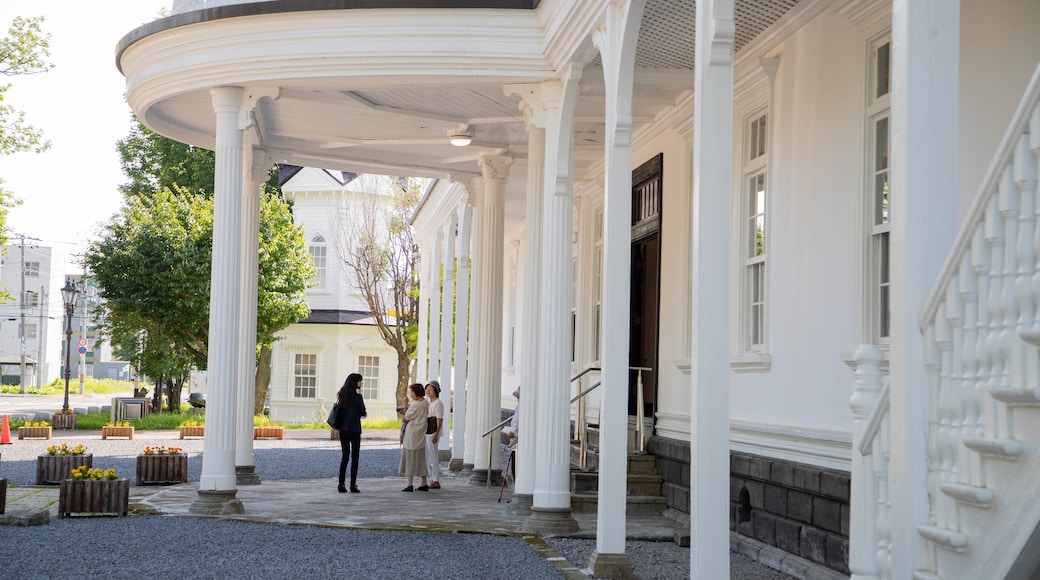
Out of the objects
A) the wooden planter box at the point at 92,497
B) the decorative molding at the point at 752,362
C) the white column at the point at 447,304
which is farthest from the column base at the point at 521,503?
the white column at the point at 447,304

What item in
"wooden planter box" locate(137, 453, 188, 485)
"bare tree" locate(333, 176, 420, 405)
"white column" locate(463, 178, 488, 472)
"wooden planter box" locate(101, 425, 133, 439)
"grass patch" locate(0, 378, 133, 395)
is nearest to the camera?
"wooden planter box" locate(137, 453, 188, 485)

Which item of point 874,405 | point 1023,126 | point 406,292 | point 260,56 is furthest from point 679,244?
point 406,292

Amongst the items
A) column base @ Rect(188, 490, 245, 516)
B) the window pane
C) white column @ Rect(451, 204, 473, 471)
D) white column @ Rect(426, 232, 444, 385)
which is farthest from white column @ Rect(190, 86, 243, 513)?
white column @ Rect(426, 232, 444, 385)

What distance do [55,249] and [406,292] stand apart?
2574 inches

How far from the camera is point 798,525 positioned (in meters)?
8.88

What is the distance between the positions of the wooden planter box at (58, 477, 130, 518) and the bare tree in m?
23.0

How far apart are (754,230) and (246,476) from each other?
843 centimetres

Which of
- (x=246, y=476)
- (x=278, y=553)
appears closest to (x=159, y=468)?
(x=246, y=476)

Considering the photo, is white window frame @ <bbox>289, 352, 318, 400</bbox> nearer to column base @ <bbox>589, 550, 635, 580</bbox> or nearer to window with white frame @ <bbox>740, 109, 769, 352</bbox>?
window with white frame @ <bbox>740, 109, 769, 352</bbox>

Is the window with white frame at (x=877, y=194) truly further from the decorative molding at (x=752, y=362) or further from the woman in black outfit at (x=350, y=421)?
the woman in black outfit at (x=350, y=421)

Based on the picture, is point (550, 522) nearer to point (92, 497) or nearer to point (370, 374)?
point (92, 497)

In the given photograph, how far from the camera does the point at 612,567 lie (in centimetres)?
827

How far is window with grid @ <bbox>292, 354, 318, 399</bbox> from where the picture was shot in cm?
4022

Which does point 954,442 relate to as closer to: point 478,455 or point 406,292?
point 478,455
